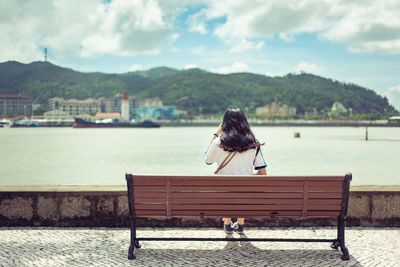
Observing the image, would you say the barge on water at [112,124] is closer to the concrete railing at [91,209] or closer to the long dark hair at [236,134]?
the concrete railing at [91,209]

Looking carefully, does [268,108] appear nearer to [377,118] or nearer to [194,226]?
[377,118]

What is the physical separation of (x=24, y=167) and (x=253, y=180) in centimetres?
2595

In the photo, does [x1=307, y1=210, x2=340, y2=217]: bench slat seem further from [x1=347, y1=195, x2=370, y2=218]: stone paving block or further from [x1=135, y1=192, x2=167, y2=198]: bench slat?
[x1=135, y1=192, x2=167, y2=198]: bench slat

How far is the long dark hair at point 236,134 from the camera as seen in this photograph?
3.63 meters

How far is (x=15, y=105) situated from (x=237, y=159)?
668ft

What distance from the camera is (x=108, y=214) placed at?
4434mm

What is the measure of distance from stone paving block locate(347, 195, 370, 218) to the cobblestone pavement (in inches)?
6.8

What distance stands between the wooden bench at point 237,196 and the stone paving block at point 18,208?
164 cm

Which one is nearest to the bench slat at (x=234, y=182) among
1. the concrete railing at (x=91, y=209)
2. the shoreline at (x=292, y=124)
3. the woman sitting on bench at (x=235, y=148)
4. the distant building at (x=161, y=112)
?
the woman sitting on bench at (x=235, y=148)

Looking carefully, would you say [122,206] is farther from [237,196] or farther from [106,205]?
[237,196]

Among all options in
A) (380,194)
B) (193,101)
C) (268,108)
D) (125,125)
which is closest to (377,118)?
(268,108)

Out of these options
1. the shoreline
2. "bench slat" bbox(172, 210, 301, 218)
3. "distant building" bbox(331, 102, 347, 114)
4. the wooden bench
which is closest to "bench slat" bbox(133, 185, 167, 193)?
the wooden bench

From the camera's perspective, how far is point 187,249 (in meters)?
3.73


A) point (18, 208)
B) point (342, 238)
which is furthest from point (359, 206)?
point (18, 208)
